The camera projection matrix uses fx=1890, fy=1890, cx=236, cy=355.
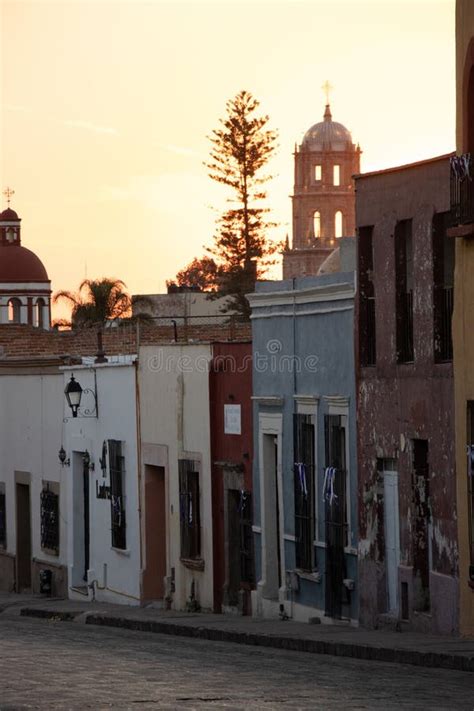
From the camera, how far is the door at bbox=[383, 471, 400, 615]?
20031mm

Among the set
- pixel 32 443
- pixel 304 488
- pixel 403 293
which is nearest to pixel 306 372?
pixel 304 488

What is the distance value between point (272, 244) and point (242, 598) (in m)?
46.1

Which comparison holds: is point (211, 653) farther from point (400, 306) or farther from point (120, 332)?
point (120, 332)

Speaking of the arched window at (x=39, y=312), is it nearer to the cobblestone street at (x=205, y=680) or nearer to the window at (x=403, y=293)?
the window at (x=403, y=293)

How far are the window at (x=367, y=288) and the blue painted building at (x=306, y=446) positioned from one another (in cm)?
23

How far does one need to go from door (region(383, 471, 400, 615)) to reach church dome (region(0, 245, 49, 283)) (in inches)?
2842

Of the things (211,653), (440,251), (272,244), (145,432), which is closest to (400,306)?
(440,251)

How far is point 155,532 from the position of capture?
27.5 meters

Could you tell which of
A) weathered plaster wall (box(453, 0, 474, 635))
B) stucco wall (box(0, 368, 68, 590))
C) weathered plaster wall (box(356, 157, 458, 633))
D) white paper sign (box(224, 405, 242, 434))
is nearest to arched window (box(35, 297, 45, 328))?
stucco wall (box(0, 368, 68, 590))

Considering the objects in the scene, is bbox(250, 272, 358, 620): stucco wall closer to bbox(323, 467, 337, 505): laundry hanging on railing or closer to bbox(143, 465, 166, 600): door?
bbox(323, 467, 337, 505): laundry hanging on railing

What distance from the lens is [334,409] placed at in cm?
2156

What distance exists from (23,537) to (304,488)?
12848 mm

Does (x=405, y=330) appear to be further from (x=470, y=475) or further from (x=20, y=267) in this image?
(x=20, y=267)

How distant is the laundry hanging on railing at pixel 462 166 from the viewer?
17812mm
